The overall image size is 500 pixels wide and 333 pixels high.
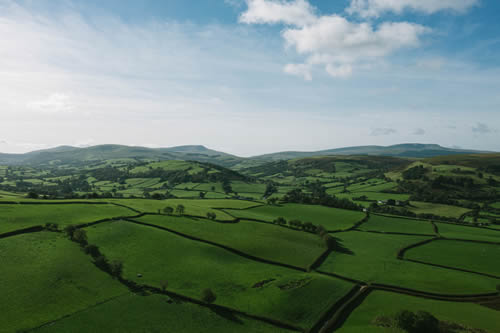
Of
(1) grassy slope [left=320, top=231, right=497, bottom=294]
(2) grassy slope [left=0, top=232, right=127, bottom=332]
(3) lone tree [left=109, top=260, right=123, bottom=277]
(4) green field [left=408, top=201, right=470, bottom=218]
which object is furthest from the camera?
(4) green field [left=408, top=201, right=470, bottom=218]

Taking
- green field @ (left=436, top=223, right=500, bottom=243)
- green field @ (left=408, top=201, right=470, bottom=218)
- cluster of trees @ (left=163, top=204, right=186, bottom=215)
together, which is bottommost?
green field @ (left=408, top=201, right=470, bottom=218)

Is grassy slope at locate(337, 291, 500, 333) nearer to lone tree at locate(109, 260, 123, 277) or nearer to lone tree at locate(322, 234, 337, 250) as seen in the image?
lone tree at locate(322, 234, 337, 250)

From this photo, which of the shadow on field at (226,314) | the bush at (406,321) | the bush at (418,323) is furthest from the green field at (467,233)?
the shadow on field at (226,314)

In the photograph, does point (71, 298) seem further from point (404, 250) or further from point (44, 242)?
point (404, 250)

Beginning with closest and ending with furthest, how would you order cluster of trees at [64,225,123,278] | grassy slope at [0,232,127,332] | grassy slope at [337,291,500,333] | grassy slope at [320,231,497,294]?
grassy slope at [0,232,127,332]
grassy slope at [337,291,500,333]
cluster of trees at [64,225,123,278]
grassy slope at [320,231,497,294]

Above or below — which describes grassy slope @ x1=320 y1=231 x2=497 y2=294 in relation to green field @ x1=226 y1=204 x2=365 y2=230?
below

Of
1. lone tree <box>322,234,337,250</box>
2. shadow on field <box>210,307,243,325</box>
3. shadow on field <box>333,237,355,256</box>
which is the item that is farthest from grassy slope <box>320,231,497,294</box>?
shadow on field <box>210,307,243,325</box>

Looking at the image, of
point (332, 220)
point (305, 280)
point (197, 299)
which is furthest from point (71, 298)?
point (332, 220)
